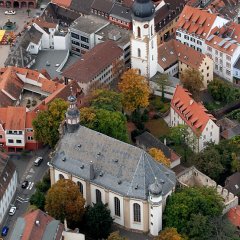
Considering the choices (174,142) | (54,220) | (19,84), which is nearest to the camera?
(54,220)

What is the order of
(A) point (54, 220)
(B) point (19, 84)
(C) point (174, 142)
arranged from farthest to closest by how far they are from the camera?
1. (B) point (19, 84)
2. (C) point (174, 142)
3. (A) point (54, 220)

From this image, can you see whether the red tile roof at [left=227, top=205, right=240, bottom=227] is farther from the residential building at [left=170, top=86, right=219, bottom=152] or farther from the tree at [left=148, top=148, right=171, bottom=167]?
the residential building at [left=170, top=86, right=219, bottom=152]

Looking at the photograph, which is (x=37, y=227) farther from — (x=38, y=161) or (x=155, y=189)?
(x=38, y=161)

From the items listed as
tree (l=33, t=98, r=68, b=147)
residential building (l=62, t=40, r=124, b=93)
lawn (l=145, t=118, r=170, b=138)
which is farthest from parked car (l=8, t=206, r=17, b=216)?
residential building (l=62, t=40, r=124, b=93)

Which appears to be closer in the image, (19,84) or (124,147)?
(124,147)

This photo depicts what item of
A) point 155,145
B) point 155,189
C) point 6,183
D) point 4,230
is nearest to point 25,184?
point 6,183

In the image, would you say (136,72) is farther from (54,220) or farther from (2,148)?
(54,220)

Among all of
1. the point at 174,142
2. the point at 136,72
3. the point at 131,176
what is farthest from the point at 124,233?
the point at 136,72
